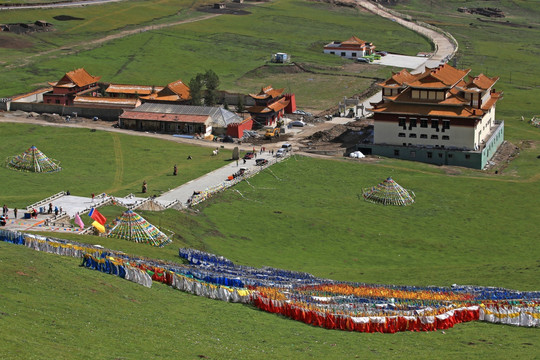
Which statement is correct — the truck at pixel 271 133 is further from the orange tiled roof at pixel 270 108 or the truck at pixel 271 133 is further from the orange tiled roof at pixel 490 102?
the orange tiled roof at pixel 490 102

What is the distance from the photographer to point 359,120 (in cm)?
16400

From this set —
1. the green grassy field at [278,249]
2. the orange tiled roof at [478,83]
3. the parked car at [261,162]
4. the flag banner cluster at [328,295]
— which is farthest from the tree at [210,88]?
the flag banner cluster at [328,295]

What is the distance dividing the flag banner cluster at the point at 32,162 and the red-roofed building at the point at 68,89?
51.8m

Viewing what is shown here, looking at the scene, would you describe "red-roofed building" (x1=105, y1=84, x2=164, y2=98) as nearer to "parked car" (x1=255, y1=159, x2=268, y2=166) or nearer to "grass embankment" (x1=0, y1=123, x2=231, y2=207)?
"grass embankment" (x1=0, y1=123, x2=231, y2=207)

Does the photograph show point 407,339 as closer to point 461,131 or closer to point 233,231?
point 233,231

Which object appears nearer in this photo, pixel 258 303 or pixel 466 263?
pixel 258 303

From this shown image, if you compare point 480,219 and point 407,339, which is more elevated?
point 407,339

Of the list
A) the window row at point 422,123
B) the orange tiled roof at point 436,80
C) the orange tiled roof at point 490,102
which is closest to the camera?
the orange tiled roof at point 436,80

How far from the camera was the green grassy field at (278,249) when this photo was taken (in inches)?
2083

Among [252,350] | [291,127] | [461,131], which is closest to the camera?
[252,350]

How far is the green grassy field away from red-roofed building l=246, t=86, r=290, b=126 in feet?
78.4

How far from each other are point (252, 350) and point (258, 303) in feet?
37.3

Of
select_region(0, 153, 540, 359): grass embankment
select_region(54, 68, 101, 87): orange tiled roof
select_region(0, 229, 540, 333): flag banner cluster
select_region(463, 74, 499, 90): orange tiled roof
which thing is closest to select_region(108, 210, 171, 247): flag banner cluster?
select_region(0, 153, 540, 359): grass embankment

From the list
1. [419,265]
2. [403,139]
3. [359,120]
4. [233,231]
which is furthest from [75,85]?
[419,265]
